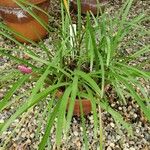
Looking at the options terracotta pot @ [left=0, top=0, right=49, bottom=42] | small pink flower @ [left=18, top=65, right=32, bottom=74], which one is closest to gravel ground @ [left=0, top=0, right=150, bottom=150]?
small pink flower @ [left=18, top=65, right=32, bottom=74]

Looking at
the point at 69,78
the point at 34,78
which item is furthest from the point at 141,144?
the point at 34,78

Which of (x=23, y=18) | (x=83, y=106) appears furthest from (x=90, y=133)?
(x=23, y=18)

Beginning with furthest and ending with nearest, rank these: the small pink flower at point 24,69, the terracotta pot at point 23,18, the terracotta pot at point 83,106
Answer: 1. the terracotta pot at point 23,18
2. the terracotta pot at point 83,106
3. the small pink flower at point 24,69

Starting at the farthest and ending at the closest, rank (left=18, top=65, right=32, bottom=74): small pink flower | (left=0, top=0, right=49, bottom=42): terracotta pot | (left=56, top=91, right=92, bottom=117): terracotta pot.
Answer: (left=0, top=0, right=49, bottom=42): terracotta pot, (left=56, top=91, right=92, bottom=117): terracotta pot, (left=18, top=65, right=32, bottom=74): small pink flower

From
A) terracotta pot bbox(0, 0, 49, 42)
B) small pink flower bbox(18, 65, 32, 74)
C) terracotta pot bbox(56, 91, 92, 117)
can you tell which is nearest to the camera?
small pink flower bbox(18, 65, 32, 74)

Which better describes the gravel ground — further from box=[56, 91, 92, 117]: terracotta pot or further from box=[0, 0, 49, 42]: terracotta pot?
box=[0, 0, 49, 42]: terracotta pot

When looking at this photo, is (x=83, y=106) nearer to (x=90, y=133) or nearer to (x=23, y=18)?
(x=90, y=133)

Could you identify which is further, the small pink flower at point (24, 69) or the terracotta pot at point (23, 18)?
the terracotta pot at point (23, 18)

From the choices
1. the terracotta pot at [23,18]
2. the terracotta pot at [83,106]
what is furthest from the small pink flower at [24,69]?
the terracotta pot at [23,18]

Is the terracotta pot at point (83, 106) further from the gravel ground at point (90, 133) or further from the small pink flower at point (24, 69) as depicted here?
the small pink flower at point (24, 69)

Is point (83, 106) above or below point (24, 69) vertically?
below

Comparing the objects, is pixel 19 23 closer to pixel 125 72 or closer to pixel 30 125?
pixel 30 125
